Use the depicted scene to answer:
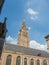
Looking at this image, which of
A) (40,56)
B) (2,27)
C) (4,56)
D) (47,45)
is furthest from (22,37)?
(2,27)

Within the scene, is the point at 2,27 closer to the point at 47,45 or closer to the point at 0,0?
the point at 0,0

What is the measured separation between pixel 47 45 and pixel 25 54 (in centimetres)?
1719

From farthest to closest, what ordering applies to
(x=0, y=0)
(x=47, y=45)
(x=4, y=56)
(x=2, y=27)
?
(x=47, y=45) < (x=4, y=56) < (x=2, y=27) < (x=0, y=0)

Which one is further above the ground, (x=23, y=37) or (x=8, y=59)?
(x=23, y=37)

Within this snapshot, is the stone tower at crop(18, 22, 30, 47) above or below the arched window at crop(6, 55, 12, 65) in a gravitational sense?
above

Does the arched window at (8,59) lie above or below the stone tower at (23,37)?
below

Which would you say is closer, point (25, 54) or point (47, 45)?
point (25, 54)

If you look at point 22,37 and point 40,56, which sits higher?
point 22,37

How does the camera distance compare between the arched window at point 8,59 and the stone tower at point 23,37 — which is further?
the stone tower at point 23,37

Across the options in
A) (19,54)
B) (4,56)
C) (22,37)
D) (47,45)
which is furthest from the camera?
(22,37)

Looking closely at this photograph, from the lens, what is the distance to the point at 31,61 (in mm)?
41312

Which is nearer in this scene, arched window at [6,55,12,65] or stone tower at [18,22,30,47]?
arched window at [6,55,12,65]

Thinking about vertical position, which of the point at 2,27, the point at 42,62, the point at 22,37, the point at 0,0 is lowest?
the point at 42,62

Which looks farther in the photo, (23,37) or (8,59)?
(23,37)
